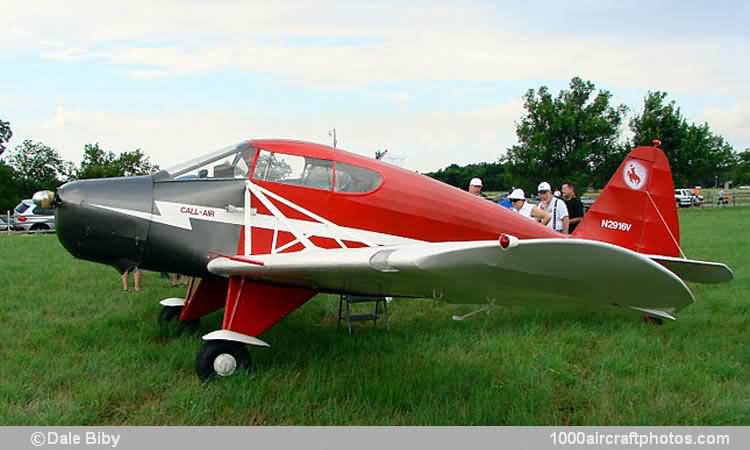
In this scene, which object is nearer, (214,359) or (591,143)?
(214,359)

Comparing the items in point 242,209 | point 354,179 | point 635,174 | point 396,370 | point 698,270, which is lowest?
point 396,370

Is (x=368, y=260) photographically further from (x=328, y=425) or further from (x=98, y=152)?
(x=98, y=152)

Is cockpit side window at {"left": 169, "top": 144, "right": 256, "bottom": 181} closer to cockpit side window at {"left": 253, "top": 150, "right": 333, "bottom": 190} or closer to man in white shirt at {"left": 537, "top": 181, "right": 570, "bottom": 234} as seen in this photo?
cockpit side window at {"left": 253, "top": 150, "right": 333, "bottom": 190}

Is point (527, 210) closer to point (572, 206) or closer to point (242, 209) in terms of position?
point (572, 206)

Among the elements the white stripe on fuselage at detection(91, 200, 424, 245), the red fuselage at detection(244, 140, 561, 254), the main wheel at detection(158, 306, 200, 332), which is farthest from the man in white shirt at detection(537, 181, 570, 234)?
the main wheel at detection(158, 306, 200, 332)

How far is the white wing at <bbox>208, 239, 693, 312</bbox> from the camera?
106 inches

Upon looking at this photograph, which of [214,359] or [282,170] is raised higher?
[282,170]

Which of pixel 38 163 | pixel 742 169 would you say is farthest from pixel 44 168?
pixel 742 169

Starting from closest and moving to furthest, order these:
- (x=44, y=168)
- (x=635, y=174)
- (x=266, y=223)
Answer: (x=266, y=223), (x=635, y=174), (x=44, y=168)

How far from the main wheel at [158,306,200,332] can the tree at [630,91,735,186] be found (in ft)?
141

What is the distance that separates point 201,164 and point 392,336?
101 inches

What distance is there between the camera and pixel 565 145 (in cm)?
4484

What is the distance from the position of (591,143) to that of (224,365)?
44245 mm

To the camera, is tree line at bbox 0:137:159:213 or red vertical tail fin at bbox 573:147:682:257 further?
tree line at bbox 0:137:159:213
